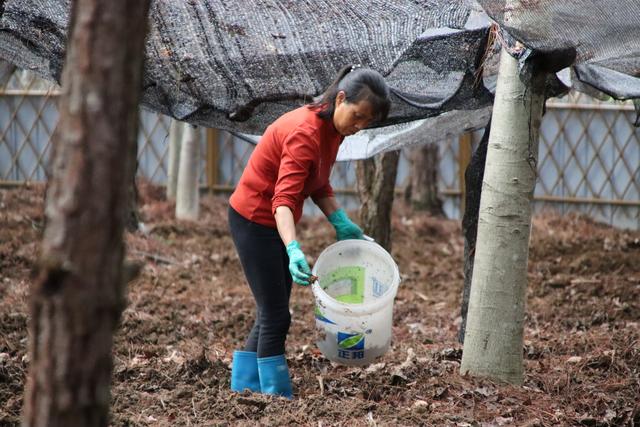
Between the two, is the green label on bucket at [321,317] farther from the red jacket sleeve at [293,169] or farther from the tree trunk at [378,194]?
the tree trunk at [378,194]

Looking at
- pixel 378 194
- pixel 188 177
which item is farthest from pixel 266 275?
pixel 188 177

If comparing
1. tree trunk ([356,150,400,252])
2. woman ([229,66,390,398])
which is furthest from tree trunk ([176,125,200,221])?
woman ([229,66,390,398])

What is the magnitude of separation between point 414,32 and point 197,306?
3033 millimetres

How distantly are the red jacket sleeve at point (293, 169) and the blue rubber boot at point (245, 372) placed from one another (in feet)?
2.48

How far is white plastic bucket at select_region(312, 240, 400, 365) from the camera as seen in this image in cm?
349

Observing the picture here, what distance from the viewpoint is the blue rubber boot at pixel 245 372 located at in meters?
3.78

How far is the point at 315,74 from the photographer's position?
4066 mm

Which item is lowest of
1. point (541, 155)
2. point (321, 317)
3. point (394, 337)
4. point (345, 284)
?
point (394, 337)

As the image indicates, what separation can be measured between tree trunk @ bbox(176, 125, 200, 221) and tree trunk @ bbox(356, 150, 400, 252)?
10.1ft

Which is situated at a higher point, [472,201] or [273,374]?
[472,201]

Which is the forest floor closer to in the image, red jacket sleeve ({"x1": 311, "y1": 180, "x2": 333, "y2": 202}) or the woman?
the woman

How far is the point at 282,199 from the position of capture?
3.34m

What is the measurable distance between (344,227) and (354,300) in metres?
0.34

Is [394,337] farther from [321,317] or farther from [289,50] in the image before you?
[289,50]
